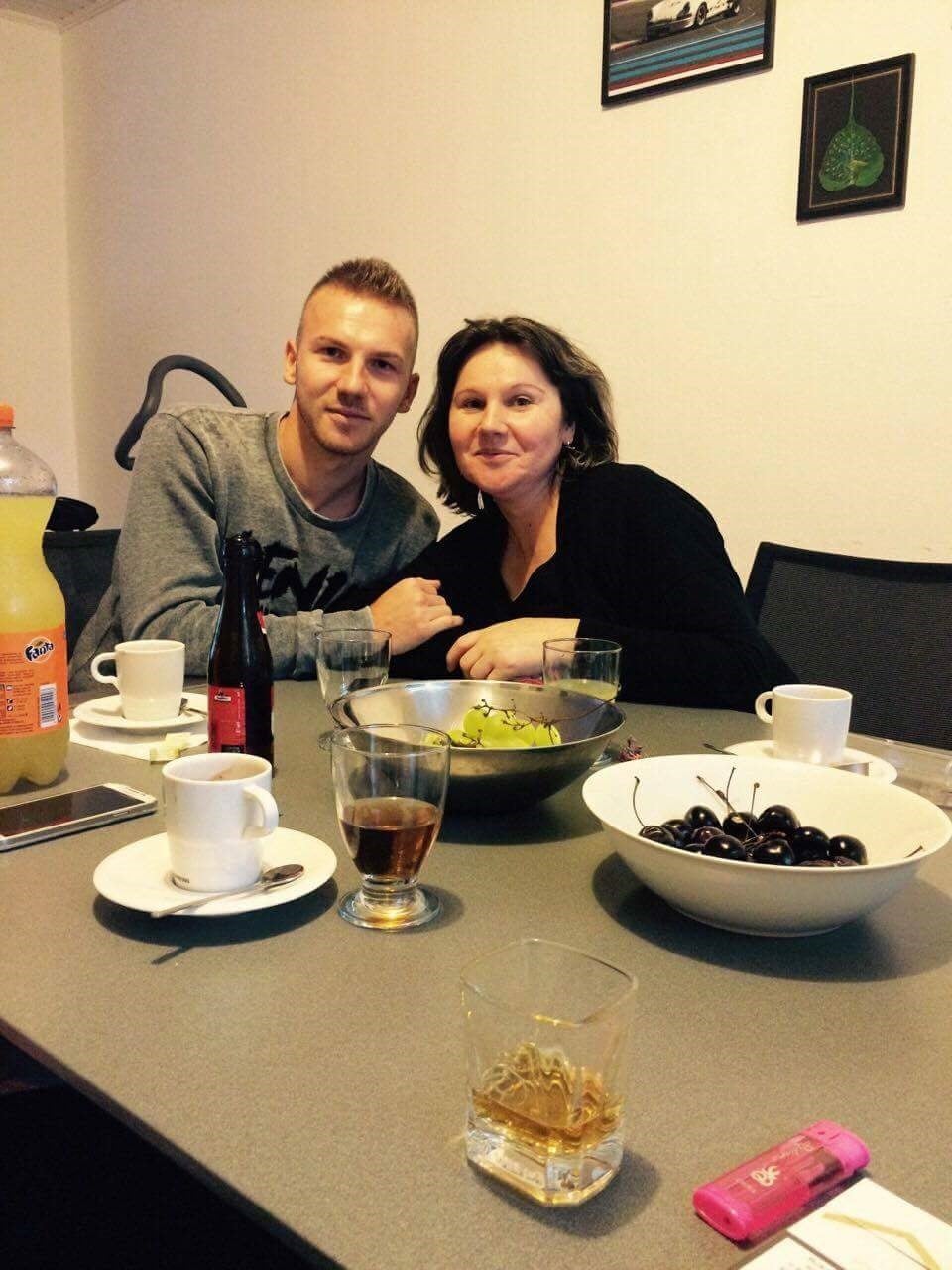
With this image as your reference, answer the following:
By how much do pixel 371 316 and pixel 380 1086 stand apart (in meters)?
1.66

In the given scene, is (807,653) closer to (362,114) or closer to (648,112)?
(648,112)

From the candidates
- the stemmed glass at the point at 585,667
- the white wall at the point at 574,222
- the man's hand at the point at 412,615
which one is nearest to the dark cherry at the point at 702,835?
the stemmed glass at the point at 585,667

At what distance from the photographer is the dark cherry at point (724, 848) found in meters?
0.78

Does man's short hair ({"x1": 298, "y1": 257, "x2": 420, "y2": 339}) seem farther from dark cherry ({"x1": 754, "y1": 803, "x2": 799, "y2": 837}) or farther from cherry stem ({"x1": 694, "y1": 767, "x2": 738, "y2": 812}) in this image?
dark cherry ({"x1": 754, "y1": 803, "x2": 799, "y2": 837})

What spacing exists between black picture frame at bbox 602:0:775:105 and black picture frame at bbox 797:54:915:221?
0.60ft

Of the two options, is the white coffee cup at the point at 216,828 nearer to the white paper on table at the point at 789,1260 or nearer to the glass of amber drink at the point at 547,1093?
the glass of amber drink at the point at 547,1093

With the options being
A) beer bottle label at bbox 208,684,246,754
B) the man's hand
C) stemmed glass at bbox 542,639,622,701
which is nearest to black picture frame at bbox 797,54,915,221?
the man's hand

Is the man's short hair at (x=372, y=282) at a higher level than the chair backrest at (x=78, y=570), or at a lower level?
higher

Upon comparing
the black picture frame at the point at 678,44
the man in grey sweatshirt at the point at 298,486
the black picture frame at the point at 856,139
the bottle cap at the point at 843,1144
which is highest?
the black picture frame at the point at 678,44

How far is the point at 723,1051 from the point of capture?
64 cm

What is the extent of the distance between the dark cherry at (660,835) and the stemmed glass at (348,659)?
54 centimetres

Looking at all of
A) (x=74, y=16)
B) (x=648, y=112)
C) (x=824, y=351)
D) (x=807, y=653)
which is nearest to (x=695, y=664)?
(x=807, y=653)

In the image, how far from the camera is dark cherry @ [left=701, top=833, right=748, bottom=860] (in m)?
0.78

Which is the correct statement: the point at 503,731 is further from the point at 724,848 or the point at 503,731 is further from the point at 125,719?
the point at 125,719
